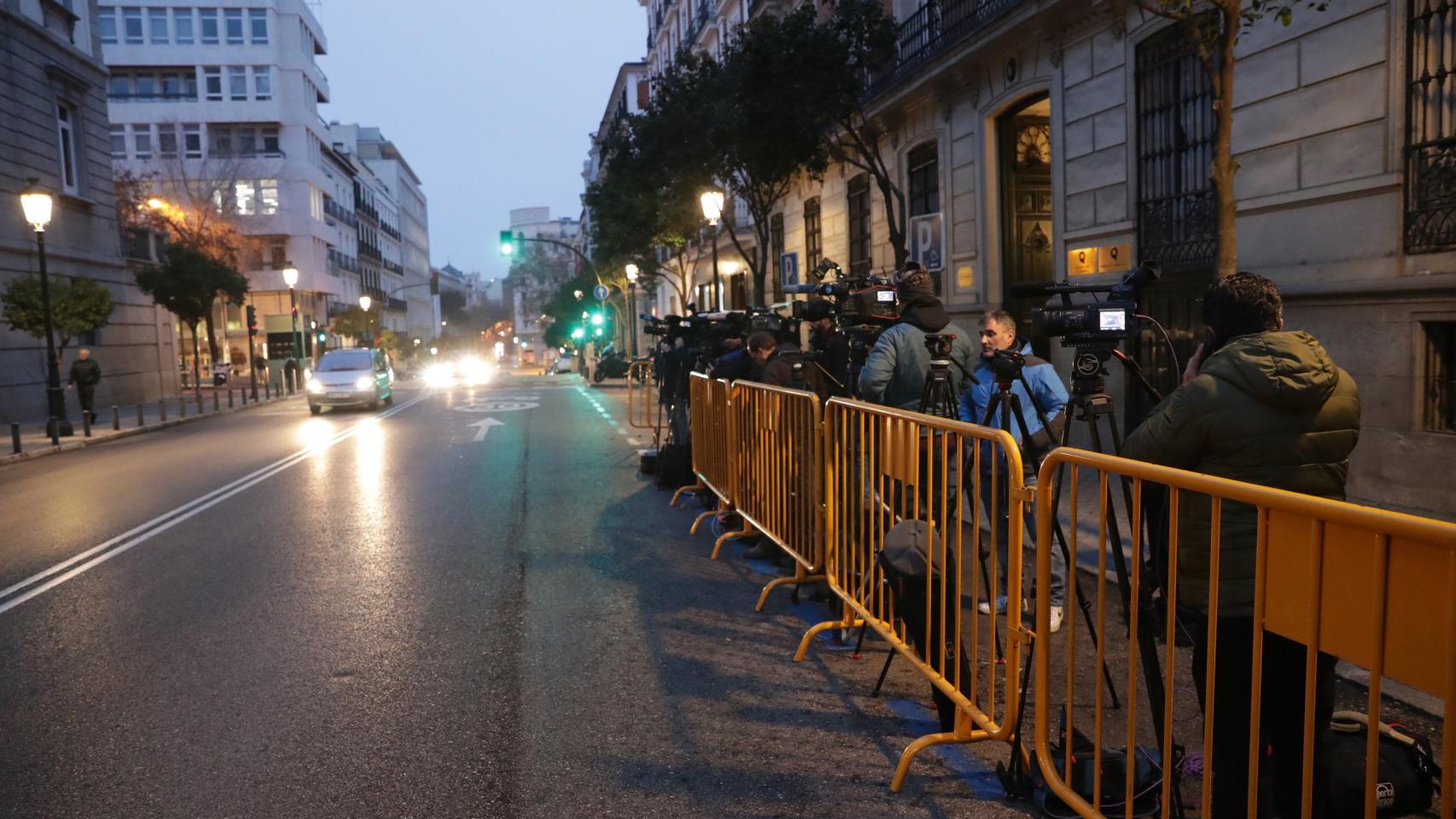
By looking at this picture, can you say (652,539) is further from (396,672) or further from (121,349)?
(121,349)

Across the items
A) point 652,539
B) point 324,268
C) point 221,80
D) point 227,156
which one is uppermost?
point 221,80

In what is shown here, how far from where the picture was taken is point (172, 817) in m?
3.57

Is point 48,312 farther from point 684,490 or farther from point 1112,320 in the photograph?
point 1112,320

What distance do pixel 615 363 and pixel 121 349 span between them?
16.0 m

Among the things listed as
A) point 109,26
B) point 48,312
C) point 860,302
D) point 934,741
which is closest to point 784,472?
point 860,302

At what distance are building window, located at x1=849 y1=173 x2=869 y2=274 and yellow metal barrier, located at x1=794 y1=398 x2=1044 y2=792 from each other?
642 inches

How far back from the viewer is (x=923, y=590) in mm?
4203

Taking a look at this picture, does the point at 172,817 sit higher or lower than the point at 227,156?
lower

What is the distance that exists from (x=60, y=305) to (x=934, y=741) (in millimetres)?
22970

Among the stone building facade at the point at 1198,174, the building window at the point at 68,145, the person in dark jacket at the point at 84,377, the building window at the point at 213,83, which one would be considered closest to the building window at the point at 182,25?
the building window at the point at 213,83

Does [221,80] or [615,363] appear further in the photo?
[221,80]

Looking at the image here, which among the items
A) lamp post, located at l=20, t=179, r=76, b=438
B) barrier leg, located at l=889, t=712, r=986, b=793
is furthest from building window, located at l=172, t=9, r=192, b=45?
barrier leg, located at l=889, t=712, r=986, b=793

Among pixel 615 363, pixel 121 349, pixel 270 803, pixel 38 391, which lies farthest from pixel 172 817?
pixel 615 363

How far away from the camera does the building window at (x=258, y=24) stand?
Result: 61406mm
